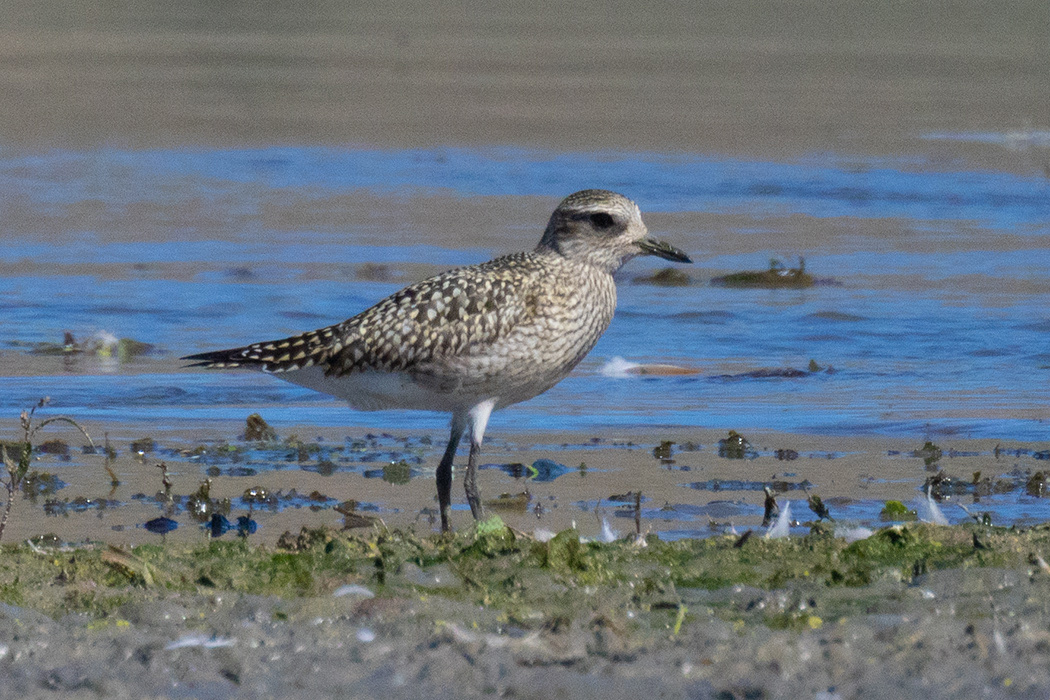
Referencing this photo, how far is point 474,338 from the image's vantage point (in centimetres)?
669

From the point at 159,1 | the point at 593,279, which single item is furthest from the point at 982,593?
the point at 159,1

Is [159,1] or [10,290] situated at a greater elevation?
[159,1]

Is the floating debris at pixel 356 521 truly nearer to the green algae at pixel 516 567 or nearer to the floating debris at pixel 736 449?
the green algae at pixel 516 567

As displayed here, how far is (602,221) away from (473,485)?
1.22 m

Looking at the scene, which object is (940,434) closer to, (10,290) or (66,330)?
(66,330)

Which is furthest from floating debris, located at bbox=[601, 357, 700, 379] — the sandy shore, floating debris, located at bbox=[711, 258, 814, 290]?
the sandy shore

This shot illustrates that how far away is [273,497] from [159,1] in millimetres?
51158

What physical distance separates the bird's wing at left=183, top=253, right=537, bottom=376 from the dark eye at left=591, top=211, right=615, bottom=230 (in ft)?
1.15

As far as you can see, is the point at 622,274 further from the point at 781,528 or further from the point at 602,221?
the point at 781,528

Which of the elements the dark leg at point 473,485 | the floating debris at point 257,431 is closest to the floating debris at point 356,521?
the dark leg at point 473,485

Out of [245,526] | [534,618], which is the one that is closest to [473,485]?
[245,526]

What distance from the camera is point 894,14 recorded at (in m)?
53.7

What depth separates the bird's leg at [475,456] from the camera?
6.77 meters

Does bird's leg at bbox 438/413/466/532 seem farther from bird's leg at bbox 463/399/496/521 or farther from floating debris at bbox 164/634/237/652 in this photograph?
floating debris at bbox 164/634/237/652
